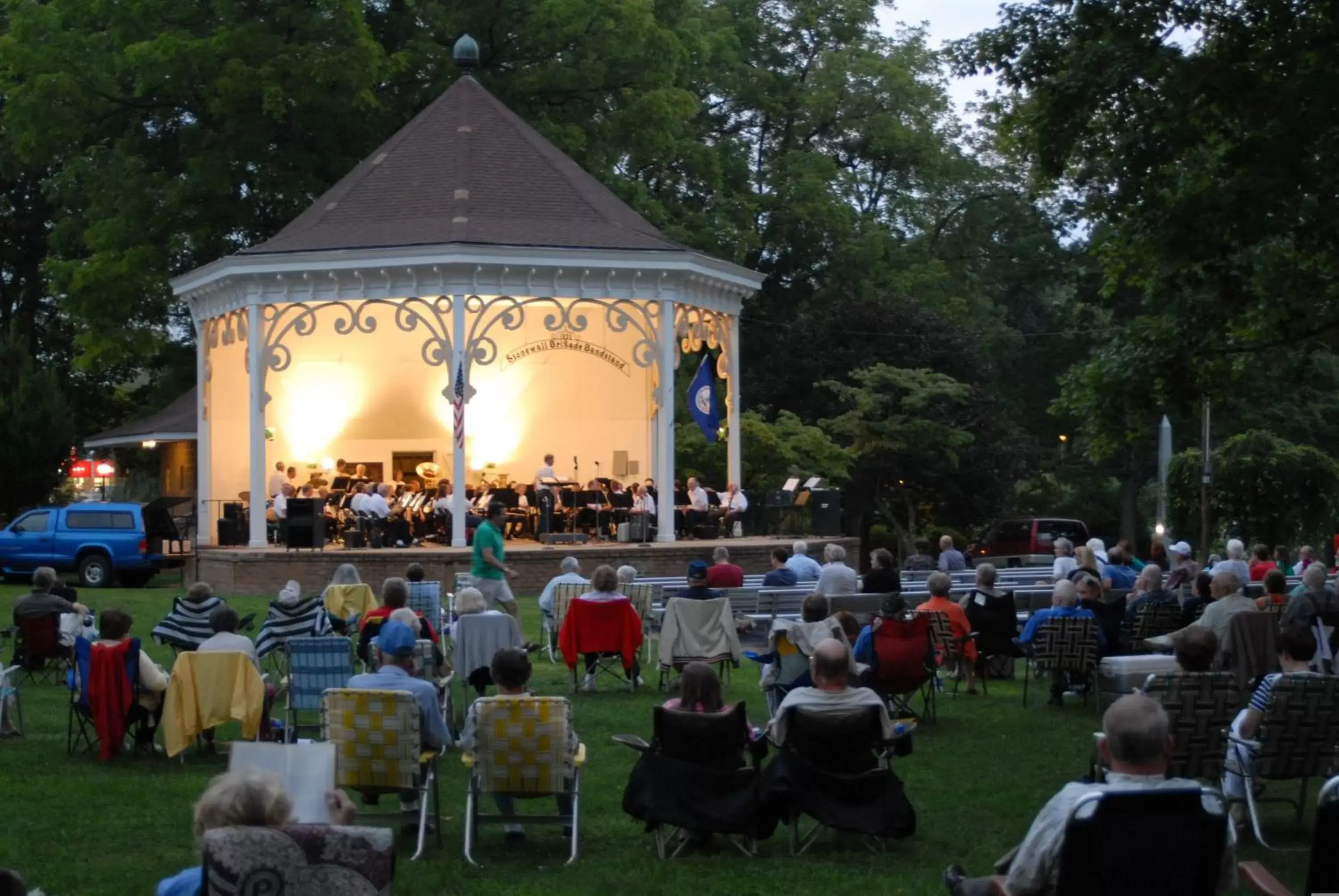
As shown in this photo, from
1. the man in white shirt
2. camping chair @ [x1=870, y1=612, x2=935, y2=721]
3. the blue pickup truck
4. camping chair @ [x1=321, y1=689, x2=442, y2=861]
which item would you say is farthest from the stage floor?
camping chair @ [x1=321, y1=689, x2=442, y2=861]

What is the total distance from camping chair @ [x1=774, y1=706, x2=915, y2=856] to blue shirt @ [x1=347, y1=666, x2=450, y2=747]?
1499mm

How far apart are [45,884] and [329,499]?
19946 mm

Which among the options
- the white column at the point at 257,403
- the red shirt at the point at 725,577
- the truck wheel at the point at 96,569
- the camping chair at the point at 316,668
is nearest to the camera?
the camping chair at the point at 316,668

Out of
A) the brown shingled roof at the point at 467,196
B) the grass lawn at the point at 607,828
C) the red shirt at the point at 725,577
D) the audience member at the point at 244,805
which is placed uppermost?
the brown shingled roof at the point at 467,196

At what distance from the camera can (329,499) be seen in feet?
90.5

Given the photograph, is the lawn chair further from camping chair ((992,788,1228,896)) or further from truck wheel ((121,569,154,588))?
truck wheel ((121,569,154,588))

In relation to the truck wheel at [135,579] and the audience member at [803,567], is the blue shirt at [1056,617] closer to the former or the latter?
the audience member at [803,567]

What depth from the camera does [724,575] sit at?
1638 centimetres

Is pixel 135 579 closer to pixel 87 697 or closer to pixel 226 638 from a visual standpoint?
Answer: pixel 87 697

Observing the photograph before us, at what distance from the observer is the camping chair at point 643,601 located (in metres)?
15.2

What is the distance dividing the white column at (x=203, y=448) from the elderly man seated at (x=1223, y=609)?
60.1ft

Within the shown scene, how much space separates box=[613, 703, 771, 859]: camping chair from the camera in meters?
8.02

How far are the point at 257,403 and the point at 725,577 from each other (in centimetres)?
1155

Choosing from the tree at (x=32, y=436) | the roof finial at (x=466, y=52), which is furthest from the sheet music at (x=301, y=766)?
the tree at (x=32, y=436)
